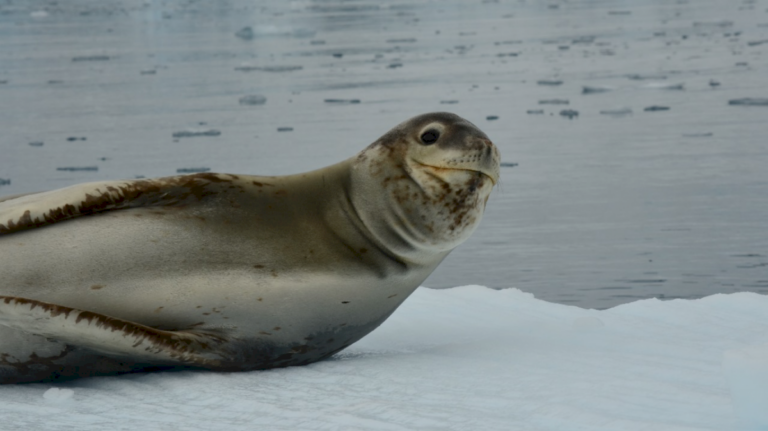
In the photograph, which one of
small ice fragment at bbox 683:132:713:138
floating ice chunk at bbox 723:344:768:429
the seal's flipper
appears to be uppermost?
small ice fragment at bbox 683:132:713:138

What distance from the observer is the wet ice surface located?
20.8 ft

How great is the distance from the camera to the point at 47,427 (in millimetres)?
2834

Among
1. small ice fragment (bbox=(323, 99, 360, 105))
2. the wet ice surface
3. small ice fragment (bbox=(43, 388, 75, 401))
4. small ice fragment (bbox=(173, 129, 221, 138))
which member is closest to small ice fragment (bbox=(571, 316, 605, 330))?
the wet ice surface

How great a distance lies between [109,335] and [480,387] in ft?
3.53

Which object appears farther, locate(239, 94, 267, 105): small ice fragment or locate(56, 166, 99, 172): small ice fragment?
locate(239, 94, 267, 105): small ice fragment

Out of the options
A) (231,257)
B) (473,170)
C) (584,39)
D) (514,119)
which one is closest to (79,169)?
(514,119)

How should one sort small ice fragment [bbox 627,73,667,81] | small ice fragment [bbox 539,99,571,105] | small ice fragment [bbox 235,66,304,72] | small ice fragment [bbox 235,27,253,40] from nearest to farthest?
small ice fragment [bbox 539,99,571,105] → small ice fragment [bbox 627,73,667,81] → small ice fragment [bbox 235,66,304,72] → small ice fragment [bbox 235,27,253,40]

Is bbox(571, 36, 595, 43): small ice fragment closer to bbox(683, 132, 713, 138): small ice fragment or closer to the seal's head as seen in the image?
bbox(683, 132, 713, 138): small ice fragment

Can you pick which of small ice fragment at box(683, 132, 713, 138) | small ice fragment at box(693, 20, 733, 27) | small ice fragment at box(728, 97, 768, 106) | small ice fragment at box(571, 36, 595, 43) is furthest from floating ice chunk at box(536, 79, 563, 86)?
small ice fragment at box(693, 20, 733, 27)

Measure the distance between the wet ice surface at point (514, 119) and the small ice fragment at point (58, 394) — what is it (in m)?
2.85

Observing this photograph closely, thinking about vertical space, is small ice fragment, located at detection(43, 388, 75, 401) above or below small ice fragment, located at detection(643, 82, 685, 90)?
below

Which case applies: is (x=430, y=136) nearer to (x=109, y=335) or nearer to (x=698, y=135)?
(x=109, y=335)

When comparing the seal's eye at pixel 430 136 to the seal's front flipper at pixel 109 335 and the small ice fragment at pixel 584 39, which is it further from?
the small ice fragment at pixel 584 39

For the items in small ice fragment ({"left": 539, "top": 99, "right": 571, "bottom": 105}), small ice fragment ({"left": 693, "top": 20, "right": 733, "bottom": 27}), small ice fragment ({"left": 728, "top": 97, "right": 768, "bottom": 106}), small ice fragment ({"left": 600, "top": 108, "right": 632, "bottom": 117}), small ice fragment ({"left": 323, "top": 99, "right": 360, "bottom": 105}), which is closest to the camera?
small ice fragment ({"left": 728, "top": 97, "right": 768, "bottom": 106})
